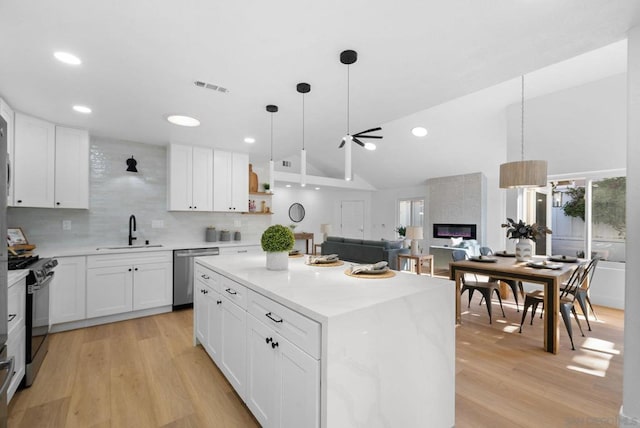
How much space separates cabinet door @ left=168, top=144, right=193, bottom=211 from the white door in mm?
7211

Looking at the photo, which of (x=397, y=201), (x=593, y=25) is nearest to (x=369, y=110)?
(x=593, y=25)

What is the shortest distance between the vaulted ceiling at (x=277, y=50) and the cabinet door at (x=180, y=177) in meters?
1.02

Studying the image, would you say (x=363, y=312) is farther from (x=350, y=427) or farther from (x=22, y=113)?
(x=22, y=113)

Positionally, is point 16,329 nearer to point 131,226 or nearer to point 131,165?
point 131,226

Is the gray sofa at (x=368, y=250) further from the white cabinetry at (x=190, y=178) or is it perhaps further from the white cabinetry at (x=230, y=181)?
the white cabinetry at (x=190, y=178)

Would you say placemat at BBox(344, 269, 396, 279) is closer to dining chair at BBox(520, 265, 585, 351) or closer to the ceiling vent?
the ceiling vent

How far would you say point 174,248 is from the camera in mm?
3938

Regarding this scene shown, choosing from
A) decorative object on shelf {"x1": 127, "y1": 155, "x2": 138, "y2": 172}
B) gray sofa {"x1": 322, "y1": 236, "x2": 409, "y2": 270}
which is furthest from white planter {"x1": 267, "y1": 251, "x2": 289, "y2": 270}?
gray sofa {"x1": 322, "y1": 236, "x2": 409, "y2": 270}

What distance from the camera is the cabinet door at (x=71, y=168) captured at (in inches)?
134

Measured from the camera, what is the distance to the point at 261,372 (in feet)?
5.31

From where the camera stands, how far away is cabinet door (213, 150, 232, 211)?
455cm

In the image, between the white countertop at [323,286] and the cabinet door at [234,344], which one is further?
the cabinet door at [234,344]

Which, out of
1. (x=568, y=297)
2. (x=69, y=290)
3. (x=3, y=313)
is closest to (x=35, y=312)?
(x=69, y=290)

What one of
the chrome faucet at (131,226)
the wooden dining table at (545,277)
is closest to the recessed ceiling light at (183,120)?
the chrome faucet at (131,226)
